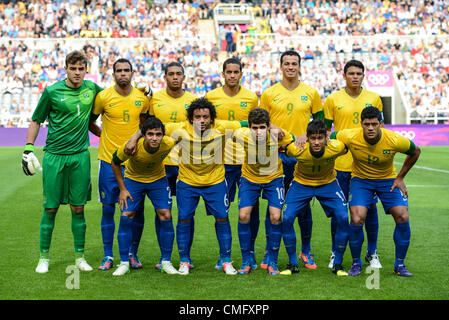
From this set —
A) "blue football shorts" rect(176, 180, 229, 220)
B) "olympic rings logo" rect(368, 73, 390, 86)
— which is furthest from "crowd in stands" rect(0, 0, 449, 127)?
"blue football shorts" rect(176, 180, 229, 220)

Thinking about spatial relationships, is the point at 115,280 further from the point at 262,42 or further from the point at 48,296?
the point at 262,42

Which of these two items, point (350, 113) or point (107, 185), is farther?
point (350, 113)

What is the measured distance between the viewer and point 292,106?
679 cm

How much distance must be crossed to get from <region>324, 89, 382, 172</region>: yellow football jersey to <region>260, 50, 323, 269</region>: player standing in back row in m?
0.19

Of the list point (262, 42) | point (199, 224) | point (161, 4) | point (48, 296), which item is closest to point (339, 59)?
point (262, 42)

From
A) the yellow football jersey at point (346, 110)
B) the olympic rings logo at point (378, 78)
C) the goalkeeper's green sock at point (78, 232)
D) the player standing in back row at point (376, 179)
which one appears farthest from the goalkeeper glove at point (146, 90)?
the olympic rings logo at point (378, 78)

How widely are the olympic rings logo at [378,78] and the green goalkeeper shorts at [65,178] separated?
2473 centimetres

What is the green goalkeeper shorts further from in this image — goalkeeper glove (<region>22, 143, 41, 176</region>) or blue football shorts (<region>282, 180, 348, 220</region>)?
blue football shorts (<region>282, 180, 348, 220</region>)

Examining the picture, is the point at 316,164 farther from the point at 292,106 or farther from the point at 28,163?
the point at 28,163

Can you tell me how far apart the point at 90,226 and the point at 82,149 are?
3057 millimetres

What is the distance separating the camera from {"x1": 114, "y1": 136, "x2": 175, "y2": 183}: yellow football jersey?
6.10 metres

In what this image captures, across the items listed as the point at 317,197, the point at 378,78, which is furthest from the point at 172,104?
the point at 378,78

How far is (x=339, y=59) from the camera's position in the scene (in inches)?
1244

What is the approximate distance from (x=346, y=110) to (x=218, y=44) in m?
28.0
